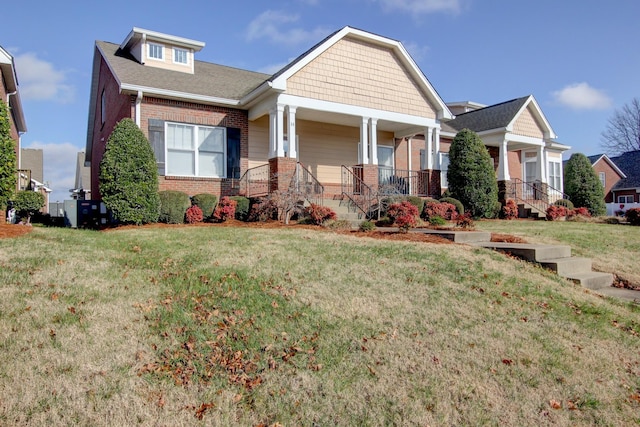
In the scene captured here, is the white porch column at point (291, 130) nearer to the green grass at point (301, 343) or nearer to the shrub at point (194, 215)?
the shrub at point (194, 215)

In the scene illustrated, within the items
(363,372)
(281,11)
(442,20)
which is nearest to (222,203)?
(281,11)

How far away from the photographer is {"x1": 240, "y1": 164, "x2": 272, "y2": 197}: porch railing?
46.3ft

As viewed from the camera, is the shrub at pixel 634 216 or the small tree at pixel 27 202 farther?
the shrub at pixel 634 216

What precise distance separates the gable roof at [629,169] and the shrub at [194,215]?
3963 cm

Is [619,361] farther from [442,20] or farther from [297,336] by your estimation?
[442,20]

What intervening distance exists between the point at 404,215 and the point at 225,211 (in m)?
4.89

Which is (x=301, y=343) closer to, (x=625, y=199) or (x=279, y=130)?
(x=279, y=130)

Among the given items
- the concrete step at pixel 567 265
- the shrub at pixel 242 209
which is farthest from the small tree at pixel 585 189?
the shrub at pixel 242 209

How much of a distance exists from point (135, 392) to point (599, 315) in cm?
526

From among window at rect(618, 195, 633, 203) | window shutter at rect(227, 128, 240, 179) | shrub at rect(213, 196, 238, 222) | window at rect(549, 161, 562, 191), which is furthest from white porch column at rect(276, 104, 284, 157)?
window at rect(618, 195, 633, 203)

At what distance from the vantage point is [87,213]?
1483cm

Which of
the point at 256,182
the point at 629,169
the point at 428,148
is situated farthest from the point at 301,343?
the point at 629,169

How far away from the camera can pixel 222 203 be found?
1231 cm

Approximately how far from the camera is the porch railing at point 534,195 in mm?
19016
